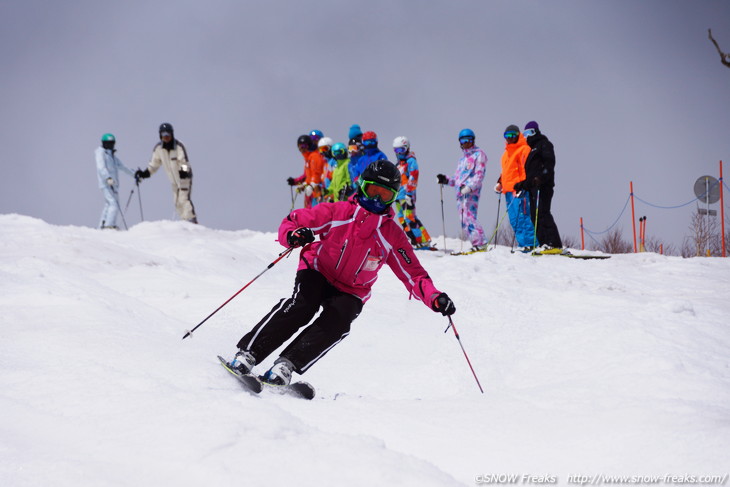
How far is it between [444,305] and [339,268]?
0.68 meters

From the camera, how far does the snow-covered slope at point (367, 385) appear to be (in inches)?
Result: 70.1

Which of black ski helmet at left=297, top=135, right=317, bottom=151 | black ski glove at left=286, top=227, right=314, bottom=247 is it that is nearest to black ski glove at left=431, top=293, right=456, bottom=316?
black ski glove at left=286, top=227, right=314, bottom=247

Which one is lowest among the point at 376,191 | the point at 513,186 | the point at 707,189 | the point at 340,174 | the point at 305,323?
the point at 305,323

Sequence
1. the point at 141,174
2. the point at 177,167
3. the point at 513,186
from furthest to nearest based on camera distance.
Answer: the point at 141,174 → the point at 177,167 → the point at 513,186

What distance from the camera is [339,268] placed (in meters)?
3.49

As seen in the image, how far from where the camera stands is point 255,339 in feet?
10.4

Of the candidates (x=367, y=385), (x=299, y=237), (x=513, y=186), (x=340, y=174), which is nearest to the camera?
(x=299, y=237)

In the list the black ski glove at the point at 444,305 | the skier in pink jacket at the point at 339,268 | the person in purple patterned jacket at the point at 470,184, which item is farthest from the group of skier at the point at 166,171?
the black ski glove at the point at 444,305

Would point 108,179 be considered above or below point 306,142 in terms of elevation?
below

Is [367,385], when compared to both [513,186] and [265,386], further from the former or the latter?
[513,186]

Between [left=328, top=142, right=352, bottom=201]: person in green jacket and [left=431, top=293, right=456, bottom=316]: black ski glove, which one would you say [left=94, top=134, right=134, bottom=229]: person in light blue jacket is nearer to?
[left=328, top=142, right=352, bottom=201]: person in green jacket

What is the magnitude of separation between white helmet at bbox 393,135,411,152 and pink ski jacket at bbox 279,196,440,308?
739 centimetres

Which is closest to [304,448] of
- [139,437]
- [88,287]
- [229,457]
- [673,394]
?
[229,457]

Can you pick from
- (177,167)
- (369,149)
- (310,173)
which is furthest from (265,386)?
(310,173)
